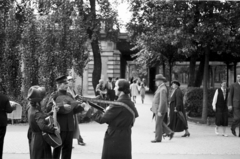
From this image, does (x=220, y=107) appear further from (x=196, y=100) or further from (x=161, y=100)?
(x=196, y=100)

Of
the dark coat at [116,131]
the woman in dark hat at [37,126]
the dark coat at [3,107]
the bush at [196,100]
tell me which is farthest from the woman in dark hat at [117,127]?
the bush at [196,100]

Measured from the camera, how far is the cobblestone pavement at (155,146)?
28.3 feet

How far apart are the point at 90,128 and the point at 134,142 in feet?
12.2

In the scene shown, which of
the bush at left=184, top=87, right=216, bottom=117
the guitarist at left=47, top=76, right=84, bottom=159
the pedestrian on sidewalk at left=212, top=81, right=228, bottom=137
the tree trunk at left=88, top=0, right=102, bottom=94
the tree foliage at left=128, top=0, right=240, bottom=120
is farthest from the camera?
the tree trunk at left=88, top=0, right=102, bottom=94

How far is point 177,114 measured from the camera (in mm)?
12000

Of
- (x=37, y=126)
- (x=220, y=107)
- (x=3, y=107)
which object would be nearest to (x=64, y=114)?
(x=37, y=126)

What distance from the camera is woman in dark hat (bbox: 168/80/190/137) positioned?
1184 centimetres

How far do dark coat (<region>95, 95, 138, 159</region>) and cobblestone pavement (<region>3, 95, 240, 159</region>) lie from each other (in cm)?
289

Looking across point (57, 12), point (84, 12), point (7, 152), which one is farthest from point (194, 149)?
point (84, 12)

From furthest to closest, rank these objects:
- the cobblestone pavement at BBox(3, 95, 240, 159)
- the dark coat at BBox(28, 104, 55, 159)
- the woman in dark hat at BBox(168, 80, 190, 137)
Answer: the woman in dark hat at BBox(168, 80, 190, 137)
the cobblestone pavement at BBox(3, 95, 240, 159)
the dark coat at BBox(28, 104, 55, 159)

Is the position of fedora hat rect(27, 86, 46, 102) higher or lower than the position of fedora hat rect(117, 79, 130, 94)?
lower

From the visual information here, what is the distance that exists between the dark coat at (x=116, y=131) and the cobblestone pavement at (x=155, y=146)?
2890 mm

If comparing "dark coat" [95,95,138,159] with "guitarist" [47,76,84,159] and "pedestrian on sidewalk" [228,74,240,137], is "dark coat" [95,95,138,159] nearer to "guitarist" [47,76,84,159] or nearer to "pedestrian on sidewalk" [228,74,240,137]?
"guitarist" [47,76,84,159]

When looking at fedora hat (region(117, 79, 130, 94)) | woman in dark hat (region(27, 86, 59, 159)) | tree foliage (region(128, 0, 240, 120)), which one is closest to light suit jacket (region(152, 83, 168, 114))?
tree foliage (region(128, 0, 240, 120))
